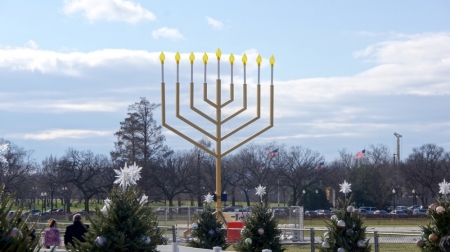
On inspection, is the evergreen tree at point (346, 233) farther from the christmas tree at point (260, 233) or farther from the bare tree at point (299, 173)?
the bare tree at point (299, 173)

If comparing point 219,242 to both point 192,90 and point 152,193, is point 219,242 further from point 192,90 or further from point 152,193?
point 152,193

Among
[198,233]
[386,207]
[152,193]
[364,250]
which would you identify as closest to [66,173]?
[152,193]

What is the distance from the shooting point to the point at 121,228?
8.41 m

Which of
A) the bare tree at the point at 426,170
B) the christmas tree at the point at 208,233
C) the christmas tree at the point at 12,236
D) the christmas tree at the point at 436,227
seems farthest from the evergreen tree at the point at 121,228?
the bare tree at the point at 426,170

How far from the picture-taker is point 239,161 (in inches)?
2539

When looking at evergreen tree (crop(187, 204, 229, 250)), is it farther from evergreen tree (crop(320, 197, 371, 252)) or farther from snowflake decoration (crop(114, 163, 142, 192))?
snowflake decoration (crop(114, 163, 142, 192))

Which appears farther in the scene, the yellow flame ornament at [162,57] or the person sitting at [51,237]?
the yellow flame ornament at [162,57]

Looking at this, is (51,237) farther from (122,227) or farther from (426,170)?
(426,170)

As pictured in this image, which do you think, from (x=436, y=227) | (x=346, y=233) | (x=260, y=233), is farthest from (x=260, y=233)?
(x=436, y=227)

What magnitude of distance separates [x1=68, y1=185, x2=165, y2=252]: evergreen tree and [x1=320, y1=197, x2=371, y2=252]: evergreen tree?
5.02 metres

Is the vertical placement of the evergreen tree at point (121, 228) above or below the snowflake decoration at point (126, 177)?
below

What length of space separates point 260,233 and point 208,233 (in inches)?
135

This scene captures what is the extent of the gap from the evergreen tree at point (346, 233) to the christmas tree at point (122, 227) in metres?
4.94

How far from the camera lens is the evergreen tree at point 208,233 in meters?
17.3
